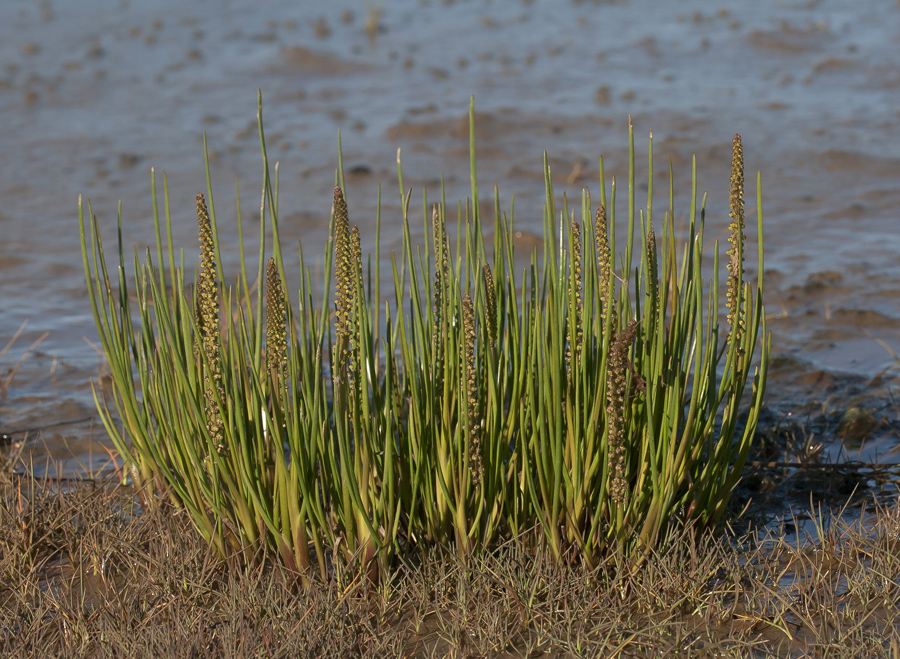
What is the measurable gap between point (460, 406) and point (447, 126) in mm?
4721

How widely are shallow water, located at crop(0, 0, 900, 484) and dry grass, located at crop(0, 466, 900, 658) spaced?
2.55 feet

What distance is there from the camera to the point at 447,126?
663 centimetres

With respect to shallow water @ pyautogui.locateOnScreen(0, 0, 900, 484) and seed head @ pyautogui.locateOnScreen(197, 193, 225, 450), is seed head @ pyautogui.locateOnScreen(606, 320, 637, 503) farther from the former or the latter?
shallow water @ pyautogui.locateOnScreen(0, 0, 900, 484)

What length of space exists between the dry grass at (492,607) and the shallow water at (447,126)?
776 millimetres

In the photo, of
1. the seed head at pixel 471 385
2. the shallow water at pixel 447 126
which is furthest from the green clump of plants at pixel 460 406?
the shallow water at pixel 447 126

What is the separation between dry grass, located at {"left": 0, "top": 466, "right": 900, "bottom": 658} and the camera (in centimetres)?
206

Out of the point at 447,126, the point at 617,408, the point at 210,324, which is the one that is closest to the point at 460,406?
the point at 617,408

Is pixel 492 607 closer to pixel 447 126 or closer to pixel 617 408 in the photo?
pixel 617 408

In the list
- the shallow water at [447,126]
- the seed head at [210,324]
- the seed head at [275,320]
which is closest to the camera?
the seed head at [275,320]

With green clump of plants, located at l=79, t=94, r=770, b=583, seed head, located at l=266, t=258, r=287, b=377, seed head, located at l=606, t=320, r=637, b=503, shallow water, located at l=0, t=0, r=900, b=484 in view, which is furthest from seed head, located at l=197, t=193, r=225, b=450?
shallow water, located at l=0, t=0, r=900, b=484

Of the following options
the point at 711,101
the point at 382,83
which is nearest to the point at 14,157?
the point at 382,83

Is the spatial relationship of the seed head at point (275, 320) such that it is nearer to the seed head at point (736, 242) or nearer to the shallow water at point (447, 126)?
the seed head at point (736, 242)

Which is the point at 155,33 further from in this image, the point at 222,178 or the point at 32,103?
the point at 222,178

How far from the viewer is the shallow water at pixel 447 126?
415 centimetres
